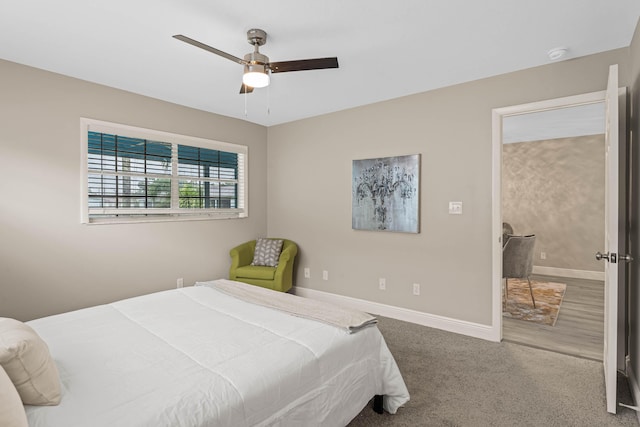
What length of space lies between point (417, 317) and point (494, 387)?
1316 millimetres

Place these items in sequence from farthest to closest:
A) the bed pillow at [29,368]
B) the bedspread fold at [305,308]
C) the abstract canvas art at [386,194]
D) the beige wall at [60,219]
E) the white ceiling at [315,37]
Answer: the abstract canvas art at [386,194] < the beige wall at [60,219] < the white ceiling at [315,37] < the bedspread fold at [305,308] < the bed pillow at [29,368]

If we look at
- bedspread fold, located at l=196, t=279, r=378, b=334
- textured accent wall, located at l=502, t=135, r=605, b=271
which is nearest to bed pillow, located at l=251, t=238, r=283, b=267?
bedspread fold, located at l=196, t=279, r=378, b=334

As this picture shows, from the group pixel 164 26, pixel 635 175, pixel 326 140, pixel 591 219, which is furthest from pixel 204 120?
pixel 591 219

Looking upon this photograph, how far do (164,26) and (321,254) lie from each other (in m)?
3.08

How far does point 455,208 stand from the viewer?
3434mm

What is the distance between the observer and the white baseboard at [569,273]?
5691mm

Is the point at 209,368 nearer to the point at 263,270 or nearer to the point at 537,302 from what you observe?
the point at 263,270

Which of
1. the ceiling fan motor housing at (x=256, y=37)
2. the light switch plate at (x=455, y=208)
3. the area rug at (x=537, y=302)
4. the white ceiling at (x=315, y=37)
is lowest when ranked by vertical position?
the area rug at (x=537, y=302)

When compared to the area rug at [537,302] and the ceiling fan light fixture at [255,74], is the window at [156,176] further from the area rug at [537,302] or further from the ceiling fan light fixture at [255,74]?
the area rug at [537,302]

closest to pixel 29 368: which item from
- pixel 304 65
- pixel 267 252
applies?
pixel 304 65

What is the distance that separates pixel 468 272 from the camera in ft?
11.0

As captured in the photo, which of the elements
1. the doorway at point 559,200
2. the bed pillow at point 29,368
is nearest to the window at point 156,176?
the bed pillow at point 29,368

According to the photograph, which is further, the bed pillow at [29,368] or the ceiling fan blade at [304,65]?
the ceiling fan blade at [304,65]

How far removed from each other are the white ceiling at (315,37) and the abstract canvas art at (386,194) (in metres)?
0.87
